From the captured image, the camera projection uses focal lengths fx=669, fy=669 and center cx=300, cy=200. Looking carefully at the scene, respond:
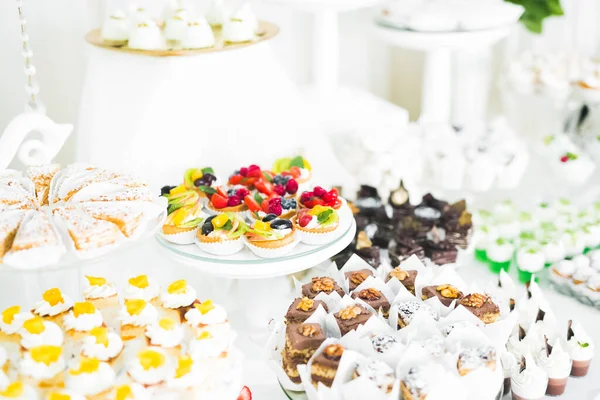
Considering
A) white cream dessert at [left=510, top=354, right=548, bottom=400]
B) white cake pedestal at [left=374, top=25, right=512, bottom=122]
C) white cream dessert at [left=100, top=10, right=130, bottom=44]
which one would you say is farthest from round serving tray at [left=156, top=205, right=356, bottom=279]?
white cake pedestal at [left=374, top=25, right=512, bottom=122]

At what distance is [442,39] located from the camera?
8.06 ft

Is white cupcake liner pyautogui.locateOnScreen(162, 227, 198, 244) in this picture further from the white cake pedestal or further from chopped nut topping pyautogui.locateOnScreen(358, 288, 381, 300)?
the white cake pedestal

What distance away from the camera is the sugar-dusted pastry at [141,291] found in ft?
4.74

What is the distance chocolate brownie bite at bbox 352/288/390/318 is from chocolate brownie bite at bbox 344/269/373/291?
69 mm

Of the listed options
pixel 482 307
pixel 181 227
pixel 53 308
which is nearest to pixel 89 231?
pixel 53 308

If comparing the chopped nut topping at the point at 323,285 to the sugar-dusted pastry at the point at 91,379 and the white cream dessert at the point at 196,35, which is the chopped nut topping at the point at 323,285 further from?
the white cream dessert at the point at 196,35

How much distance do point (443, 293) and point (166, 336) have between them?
656 millimetres

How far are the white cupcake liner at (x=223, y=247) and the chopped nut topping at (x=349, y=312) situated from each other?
1.00 feet

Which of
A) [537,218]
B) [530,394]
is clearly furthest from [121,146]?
[537,218]

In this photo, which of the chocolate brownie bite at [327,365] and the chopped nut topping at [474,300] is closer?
the chocolate brownie bite at [327,365]

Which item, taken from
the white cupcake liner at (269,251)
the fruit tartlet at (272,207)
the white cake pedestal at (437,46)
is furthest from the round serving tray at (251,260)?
the white cake pedestal at (437,46)

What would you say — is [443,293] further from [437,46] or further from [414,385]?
[437,46]

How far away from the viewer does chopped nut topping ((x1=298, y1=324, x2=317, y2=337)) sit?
1411 millimetres

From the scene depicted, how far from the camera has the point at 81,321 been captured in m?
1.33
